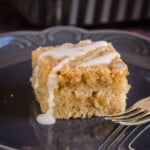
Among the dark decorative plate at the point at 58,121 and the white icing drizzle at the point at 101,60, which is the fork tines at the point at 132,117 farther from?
the white icing drizzle at the point at 101,60

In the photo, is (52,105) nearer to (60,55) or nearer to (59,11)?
(60,55)

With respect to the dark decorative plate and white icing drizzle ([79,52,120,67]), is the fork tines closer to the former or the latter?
the dark decorative plate

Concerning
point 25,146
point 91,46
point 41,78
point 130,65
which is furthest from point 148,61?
point 25,146

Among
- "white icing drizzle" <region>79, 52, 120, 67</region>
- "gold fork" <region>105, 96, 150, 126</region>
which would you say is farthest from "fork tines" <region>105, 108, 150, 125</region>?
"white icing drizzle" <region>79, 52, 120, 67</region>

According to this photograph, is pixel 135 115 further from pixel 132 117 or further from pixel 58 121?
pixel 58 121

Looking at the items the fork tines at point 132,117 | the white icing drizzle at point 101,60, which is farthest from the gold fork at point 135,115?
the white icing drizzle at point 101,60

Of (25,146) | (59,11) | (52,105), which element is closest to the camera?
(25,146)

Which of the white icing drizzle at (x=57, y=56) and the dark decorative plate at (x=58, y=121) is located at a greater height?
the white icing drizzle at (x=57, y=56)
